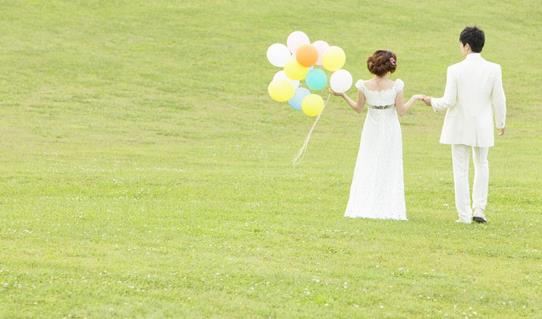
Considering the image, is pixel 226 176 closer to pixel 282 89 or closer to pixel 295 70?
pixel 282 89

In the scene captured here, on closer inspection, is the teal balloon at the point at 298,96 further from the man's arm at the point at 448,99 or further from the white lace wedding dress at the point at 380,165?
the man's arm at the point at 448,99

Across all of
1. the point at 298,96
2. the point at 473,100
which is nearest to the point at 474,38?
the point at 473,100

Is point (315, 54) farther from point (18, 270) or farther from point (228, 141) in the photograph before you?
point (228, 141)

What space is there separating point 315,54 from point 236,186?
436 centimetres

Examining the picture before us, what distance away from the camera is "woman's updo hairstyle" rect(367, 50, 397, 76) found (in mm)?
14898

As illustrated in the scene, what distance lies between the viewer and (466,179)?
1483 centimetres

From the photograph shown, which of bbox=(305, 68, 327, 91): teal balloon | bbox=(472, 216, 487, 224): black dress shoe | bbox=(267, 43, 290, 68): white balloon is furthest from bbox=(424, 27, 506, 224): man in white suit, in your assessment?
bbox=(267, 43, 290, 68): white balloon

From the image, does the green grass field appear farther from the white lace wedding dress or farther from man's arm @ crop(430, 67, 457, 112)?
man's arm @ crop(430, 67, 457, 112)

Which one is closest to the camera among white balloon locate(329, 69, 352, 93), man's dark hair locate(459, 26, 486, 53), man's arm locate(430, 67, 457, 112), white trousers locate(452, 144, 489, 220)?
man's dark hair locate(459, 26, 486, 53)

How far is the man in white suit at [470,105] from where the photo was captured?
14609 millimetres

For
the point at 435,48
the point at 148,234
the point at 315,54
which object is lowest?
the point at 435,48

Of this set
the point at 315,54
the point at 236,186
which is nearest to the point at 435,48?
the point at 236,186

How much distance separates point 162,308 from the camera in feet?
32.8

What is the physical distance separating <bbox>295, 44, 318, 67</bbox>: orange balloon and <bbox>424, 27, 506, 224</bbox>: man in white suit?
64.5 inches
